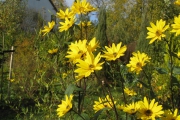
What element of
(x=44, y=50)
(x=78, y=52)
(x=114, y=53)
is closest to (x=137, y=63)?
(x=114, y=53)

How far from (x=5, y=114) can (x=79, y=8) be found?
3720 mm

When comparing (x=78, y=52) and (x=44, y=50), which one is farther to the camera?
(x=44, y=50)

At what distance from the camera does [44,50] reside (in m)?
9.16

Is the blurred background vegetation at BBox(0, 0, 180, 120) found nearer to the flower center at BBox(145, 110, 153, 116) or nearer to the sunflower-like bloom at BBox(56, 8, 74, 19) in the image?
the sunflower-like bloom at BBox(56, 8, 74, 19)

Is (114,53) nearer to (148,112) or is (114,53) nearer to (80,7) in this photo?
(148,112)

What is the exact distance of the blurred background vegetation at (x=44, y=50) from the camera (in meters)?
3.17

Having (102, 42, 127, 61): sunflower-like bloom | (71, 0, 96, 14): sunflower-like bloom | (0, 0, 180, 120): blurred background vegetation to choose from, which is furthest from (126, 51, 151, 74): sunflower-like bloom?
(0, 0, 180, 120): blurred background vegetation

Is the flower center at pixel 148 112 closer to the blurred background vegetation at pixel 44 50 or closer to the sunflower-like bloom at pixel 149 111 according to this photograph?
the sunflower-like bloom at pixel 149 111

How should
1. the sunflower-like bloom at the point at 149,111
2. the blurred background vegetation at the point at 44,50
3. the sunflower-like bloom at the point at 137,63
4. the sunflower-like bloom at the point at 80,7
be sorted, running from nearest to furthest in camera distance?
the sunflower-like bloom at the point at 149,111 < the sunflower-like bloom at the point at 137,63 < the sunflower-like bloom at the point at 80,7 < the blurred background vegetation at the point at 44,50

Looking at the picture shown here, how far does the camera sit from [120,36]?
18.4 m

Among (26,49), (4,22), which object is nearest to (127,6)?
(26,49)

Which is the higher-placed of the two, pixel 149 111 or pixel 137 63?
pixel 137 63

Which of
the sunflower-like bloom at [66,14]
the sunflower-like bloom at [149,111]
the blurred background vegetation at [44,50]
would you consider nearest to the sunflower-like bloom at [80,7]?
the sunflower-like bloom at [66,14]

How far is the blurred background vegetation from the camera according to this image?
3.17 meters
